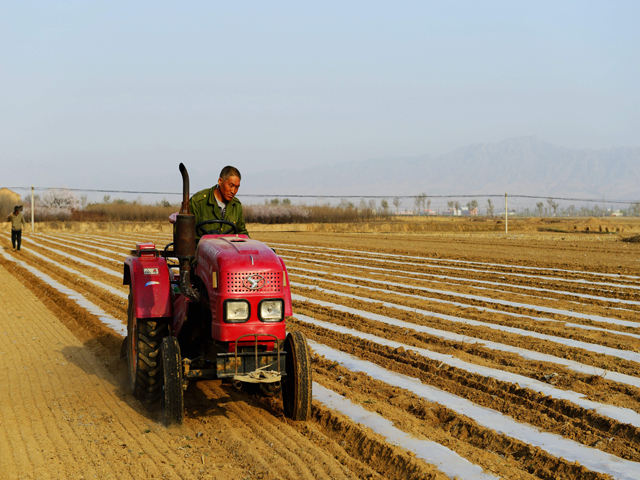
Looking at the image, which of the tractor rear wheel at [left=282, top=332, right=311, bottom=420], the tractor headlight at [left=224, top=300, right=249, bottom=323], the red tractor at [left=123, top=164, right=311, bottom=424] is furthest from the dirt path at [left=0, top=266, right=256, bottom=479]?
the tractor headlight at [left=224, top=300, right=249, bottom=323]

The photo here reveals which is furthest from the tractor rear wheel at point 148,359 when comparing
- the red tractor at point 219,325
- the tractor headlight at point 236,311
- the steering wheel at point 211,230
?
the tractor headlight at point 236,311

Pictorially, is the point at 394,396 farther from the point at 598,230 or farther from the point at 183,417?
the point at 598,230

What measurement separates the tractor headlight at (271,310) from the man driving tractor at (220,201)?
105cm

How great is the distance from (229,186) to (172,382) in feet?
5.17

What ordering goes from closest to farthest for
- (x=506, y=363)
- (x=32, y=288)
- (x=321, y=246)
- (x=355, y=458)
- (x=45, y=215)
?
(x=355, y=458)
(x=506, y=363)
(x=32, y=288)
(x=321, y=246)
(x=45, y=215)

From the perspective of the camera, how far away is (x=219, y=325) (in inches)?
177

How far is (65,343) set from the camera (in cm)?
803

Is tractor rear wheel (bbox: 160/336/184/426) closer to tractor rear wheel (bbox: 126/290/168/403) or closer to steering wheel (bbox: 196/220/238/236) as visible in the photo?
tractor rear wheel (bbox: 126/290/168/403)

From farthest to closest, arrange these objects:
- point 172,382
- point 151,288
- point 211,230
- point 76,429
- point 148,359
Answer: point 151,288, point 211,230, point 148,359, point 76,429, point 172,382

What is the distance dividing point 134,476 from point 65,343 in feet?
14.4

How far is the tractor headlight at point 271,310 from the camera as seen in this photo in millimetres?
4527

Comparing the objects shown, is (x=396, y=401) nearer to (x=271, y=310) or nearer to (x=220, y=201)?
(x=271, y=310)

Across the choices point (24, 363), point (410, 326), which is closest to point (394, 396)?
point (410, 326)

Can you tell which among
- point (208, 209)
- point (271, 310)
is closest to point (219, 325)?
point (271, 310)
